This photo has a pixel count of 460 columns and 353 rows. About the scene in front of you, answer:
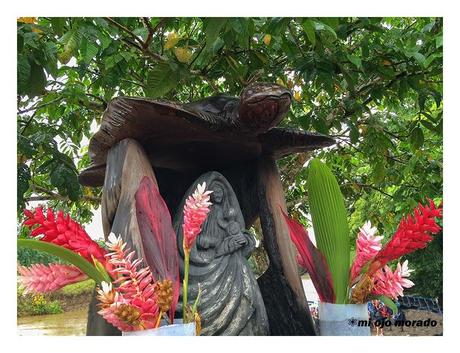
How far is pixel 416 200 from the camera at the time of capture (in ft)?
15.0

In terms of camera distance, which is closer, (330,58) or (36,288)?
(36,288)

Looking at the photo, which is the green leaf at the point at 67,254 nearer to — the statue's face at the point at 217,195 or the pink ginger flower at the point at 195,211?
the pink ginger flower at the point at 195,211

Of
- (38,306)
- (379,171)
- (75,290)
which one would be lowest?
(38,306)

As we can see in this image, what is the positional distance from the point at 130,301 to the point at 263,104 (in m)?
0.90

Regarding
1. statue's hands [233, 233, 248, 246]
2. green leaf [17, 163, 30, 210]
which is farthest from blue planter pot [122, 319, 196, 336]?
green leaf [17, 163, 30, 210]

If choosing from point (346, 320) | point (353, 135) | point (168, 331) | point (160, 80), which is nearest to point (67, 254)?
point (168, 331)

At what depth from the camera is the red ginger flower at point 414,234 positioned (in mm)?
→ 1811

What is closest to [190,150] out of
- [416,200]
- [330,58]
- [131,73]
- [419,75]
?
[330,58]

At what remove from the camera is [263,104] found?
204 cm

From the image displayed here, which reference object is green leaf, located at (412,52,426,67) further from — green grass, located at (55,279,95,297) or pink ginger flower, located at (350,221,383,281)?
green grass, located at (55,279,95,297)

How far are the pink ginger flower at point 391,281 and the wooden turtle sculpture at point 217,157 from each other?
0.35 meters

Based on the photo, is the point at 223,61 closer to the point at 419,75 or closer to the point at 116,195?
the point at 419,75

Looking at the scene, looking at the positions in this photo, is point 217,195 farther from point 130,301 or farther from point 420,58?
point 420,58

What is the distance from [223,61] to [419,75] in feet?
3.84
